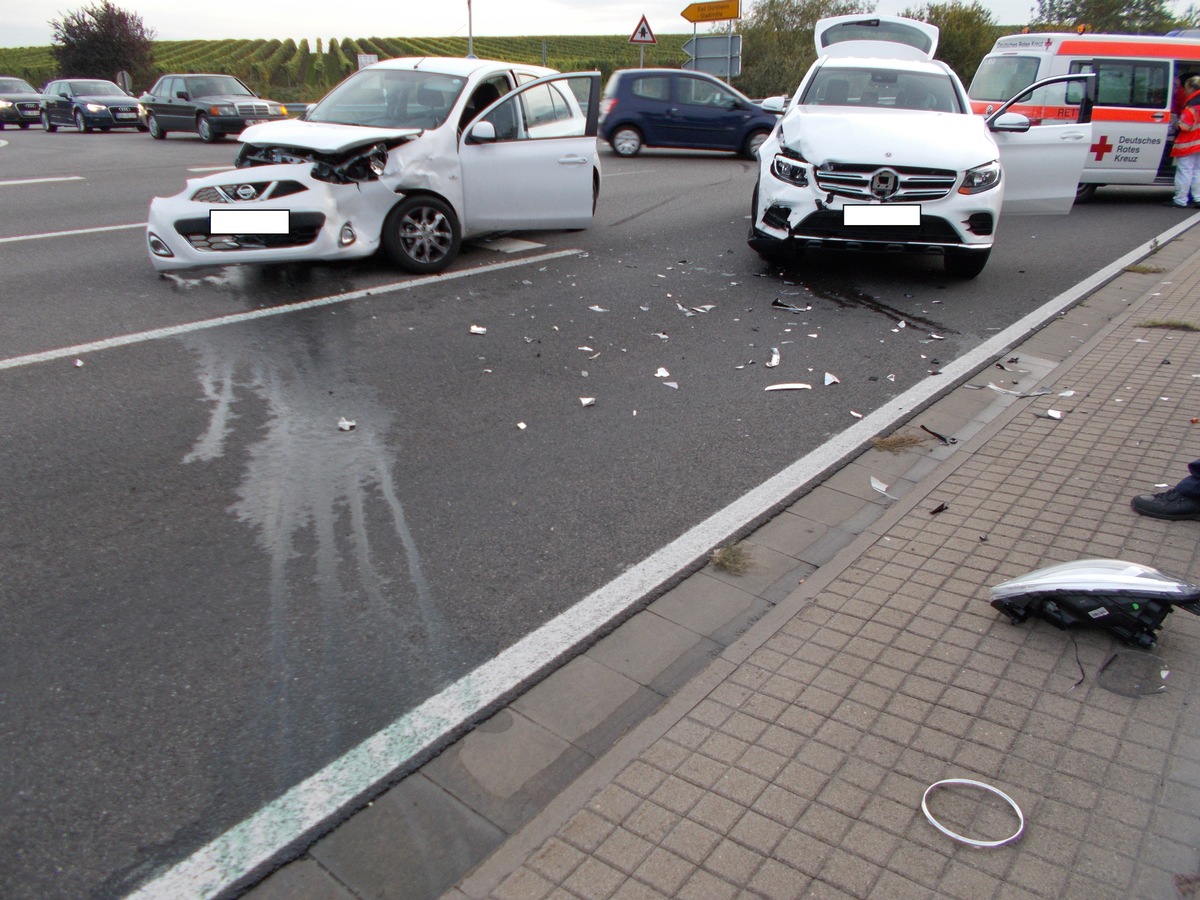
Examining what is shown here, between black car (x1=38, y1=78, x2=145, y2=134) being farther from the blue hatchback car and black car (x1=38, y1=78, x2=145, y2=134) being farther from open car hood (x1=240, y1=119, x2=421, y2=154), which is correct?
open car hood (x1=240, y1=119, x2=421, y2=154)

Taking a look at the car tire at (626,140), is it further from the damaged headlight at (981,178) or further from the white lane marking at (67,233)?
the damaged headlight at (981,178)

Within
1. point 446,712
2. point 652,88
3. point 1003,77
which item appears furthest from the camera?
point 652,88

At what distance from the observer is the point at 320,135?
25.7ft

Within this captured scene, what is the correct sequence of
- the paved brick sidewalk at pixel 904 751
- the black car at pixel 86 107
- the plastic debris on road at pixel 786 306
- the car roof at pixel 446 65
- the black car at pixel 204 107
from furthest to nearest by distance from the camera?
the black car at pixel 86 107 < the black car at pixel 204 107 < the car roof at pixel 446 65 < the plastic debris on road at pixel 786 306 < the paved brick sidewalk at pixel 904 751

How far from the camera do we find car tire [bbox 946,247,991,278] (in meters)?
8.40

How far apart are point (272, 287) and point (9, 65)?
76020 millimetres

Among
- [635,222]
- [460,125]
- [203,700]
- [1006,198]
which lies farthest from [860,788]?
[635,222]

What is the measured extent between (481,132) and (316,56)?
73.8m

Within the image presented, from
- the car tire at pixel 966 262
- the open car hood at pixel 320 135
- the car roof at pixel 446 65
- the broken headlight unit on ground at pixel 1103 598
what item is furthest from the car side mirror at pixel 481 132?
the broken headlight unit on ground at pixel 1103 598

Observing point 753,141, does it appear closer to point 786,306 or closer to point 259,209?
point 786,306

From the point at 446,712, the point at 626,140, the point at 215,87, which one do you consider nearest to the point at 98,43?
the point at 215,87

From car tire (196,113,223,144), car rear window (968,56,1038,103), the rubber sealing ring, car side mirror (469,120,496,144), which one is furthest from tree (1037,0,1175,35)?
the rubber sealing ring

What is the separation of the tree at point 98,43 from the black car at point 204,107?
29592mm

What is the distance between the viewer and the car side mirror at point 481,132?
8.28 metres
